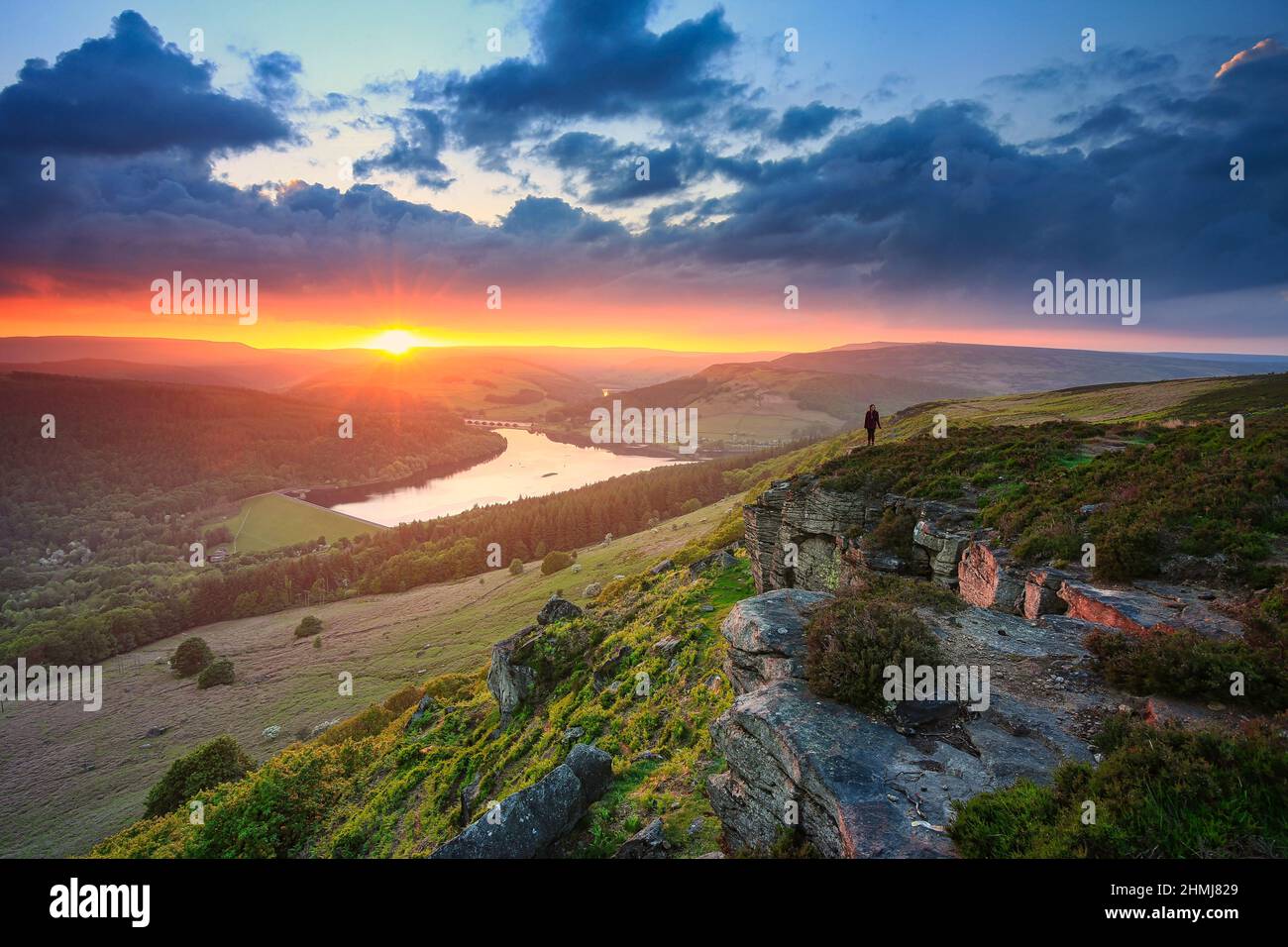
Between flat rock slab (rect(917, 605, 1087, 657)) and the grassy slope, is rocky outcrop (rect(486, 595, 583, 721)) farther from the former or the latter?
the grassy slope

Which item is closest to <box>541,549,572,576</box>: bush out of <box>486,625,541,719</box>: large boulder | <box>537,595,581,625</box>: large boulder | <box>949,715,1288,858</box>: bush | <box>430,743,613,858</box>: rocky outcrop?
<box>537,595,581,625</box>: large boulder

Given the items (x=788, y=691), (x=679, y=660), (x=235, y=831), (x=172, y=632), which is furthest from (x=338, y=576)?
(x=788, y=691)

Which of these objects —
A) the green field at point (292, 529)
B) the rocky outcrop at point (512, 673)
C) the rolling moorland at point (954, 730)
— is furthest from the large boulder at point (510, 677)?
the green field at point (292, 529)

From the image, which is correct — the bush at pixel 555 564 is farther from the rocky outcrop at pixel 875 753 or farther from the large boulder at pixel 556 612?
the rocky outcrop at pixel 875 753

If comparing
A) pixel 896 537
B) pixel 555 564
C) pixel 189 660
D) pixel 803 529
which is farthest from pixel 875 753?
pixel 189 660
